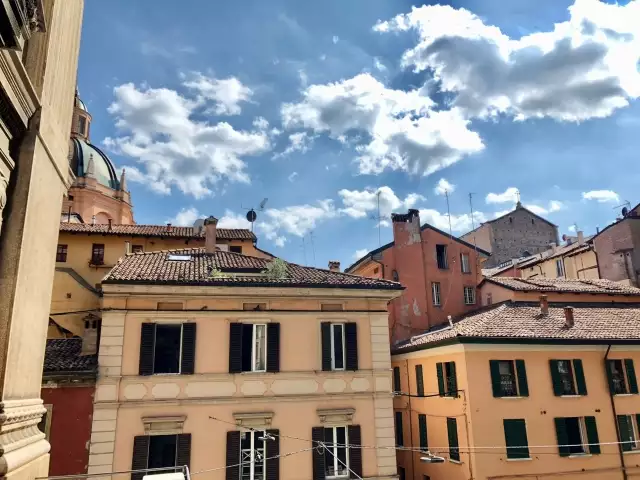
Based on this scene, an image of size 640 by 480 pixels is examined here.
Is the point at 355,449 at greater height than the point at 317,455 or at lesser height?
greater

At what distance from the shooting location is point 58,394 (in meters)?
14.6

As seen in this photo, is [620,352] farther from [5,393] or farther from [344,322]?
[5,393]

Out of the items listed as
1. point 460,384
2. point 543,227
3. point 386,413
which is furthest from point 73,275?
point 543,227

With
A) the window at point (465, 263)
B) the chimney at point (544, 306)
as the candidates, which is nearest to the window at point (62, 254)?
the window at point (465, 263)

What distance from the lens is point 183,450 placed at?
1498 centimetres

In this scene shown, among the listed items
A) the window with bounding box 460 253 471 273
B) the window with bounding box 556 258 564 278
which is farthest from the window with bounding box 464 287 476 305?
the window with bounding box 556 258 564 278

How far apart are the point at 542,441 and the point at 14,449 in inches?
750

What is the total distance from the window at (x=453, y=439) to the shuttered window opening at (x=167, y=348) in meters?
10.3

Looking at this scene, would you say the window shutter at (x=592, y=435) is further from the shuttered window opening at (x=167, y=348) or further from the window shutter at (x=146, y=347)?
the window shutter at (x=146, y=347)

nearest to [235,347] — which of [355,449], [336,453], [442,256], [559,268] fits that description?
[336,453]

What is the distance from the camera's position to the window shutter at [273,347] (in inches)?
643

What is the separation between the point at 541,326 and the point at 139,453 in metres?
16.0

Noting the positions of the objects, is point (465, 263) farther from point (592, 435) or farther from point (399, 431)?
point (592, 435)

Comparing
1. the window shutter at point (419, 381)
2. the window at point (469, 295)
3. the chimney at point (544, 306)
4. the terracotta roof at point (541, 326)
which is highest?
the window at point (469, 295)
